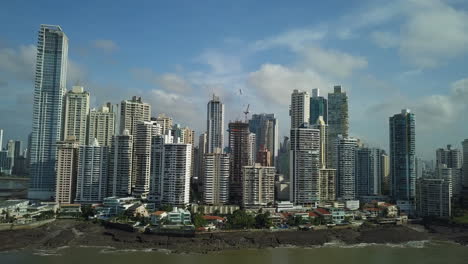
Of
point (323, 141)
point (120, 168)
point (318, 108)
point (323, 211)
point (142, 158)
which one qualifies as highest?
point (318, 108)

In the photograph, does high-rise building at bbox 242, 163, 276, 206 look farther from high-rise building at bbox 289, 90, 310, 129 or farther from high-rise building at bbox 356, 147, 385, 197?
high-rise building at bbox 289, 90, 310, 129

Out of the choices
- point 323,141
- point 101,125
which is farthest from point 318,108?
point 101,125

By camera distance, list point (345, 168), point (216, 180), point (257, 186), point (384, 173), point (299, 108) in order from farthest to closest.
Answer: point (384, 173) → point (299, 108) → point (345, 168) → point (216, 180) → point (257, 186)

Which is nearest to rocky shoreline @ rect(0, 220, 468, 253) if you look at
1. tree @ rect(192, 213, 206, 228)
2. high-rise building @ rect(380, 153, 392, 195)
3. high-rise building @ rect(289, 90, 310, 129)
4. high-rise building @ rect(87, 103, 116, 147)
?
tree @ rect(192, 213, 206, 228)

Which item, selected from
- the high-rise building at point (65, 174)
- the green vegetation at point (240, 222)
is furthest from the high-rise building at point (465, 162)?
the high-rise building at point (65, 174)

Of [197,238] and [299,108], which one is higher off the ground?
[299,108]

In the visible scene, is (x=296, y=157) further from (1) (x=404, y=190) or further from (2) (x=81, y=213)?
(2) (x=81, y=213)

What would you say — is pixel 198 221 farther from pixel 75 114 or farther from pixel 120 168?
pixel 75 114

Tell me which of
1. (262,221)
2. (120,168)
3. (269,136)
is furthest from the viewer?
(269,136)
